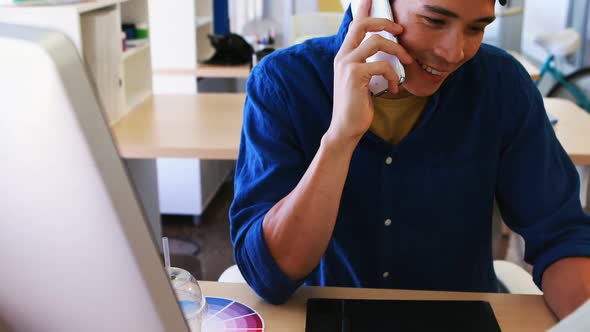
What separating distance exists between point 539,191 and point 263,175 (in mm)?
439

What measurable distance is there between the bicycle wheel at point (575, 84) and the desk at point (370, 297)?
3924 mm

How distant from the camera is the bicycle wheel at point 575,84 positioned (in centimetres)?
462

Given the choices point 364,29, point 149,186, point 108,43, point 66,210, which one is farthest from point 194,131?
point 66,210

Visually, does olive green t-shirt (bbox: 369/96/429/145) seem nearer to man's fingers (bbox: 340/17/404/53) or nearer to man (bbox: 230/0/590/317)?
man (bbox: 230/0/590/317)

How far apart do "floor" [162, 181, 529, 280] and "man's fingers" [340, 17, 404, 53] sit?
5.82 feet

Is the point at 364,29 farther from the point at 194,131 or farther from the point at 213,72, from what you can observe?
the point at 213,72

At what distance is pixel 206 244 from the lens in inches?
125

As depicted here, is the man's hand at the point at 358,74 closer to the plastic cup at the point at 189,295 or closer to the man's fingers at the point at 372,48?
the man's fingers at the point at 372,48

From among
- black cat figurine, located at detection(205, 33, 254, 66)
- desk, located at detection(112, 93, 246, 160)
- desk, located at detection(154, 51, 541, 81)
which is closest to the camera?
desk, located at detection(112, 93, 246, 160)

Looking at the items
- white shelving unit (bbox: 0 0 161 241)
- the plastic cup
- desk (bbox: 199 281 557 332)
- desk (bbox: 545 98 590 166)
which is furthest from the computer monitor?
desk (bbox: 545 98 590 166)

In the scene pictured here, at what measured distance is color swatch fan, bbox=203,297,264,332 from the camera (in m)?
0.94

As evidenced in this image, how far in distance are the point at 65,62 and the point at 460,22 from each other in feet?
2.54

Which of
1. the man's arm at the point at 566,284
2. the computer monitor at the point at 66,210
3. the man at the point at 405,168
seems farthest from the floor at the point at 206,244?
the computer monitor at the point at 66,210

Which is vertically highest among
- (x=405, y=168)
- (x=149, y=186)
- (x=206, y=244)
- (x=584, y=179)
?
(x=405, y=168)
